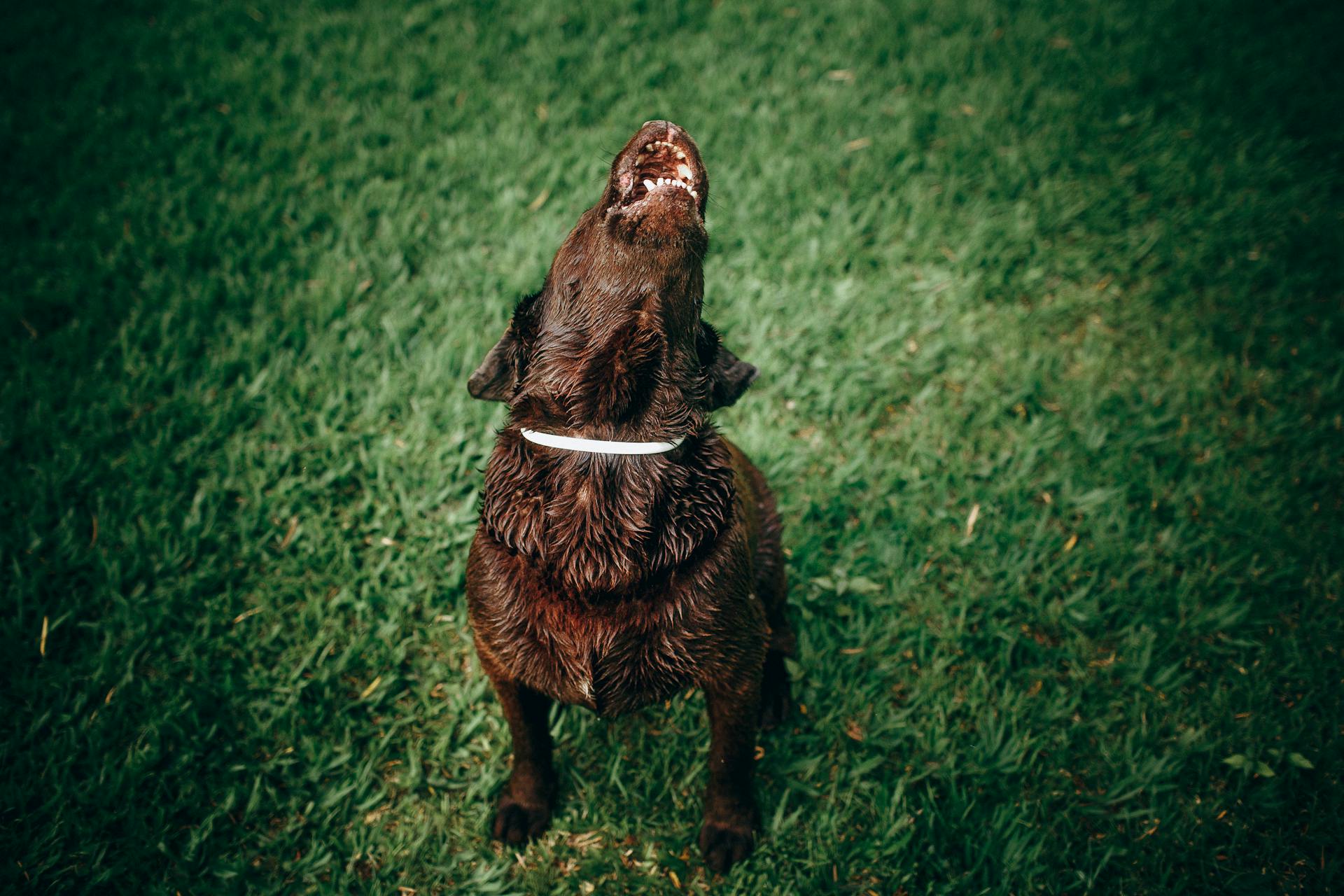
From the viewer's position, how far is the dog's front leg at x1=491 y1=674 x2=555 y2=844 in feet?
8.09

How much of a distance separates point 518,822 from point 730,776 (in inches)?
31.7

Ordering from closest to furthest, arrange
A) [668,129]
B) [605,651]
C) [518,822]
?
1. [605,651]
2. [668,129]
3. [518,822]

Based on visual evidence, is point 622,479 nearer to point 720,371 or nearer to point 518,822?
point 720,371

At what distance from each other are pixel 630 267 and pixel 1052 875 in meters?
2.64

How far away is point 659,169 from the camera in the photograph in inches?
87.4

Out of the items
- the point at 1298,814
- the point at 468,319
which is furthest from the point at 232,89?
the point at 1298,814

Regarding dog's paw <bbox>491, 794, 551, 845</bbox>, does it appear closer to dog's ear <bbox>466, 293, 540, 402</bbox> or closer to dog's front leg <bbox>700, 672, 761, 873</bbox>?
dog's front leg <bbox>700, 672, 761, 873</bbox>

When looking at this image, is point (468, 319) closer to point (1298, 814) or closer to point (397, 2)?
point (397, 2)

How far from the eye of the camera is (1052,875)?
8.59ft

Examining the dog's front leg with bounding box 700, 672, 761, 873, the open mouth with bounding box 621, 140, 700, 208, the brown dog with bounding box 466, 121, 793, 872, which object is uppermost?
the open mouth with bounding box 621, 140, 700, 208

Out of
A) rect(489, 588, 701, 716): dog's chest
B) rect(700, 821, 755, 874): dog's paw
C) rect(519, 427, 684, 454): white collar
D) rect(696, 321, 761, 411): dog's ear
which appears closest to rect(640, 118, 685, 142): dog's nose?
rect(696, 321, 761, 411): dog's ear

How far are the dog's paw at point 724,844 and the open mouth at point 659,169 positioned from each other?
216 centimetres

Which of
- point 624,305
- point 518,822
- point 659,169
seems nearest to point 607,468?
point 624,305

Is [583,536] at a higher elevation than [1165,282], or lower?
lower
